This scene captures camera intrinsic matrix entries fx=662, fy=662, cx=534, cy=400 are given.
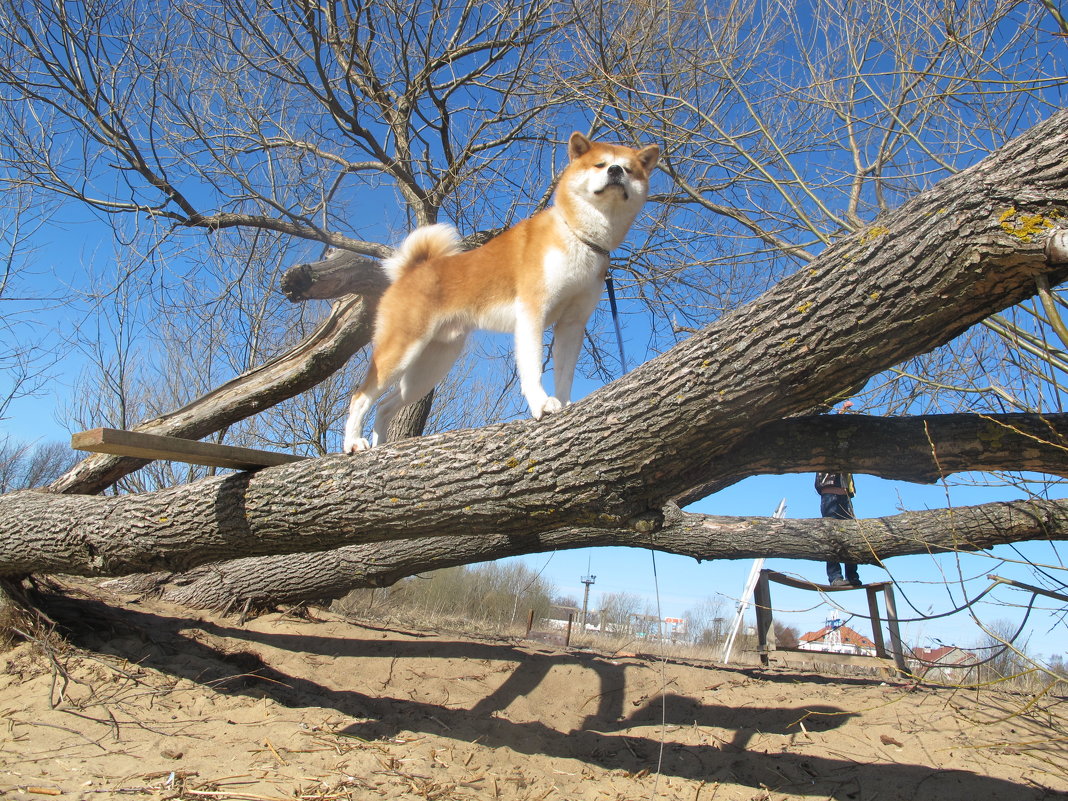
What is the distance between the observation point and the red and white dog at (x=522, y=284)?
3854 mm

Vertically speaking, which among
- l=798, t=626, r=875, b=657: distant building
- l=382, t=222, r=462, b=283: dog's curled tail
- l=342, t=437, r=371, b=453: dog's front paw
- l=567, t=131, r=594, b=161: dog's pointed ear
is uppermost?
l=567, t=131, r=594, b=161: dog's pointed ear

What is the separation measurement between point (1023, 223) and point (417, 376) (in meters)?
3.62

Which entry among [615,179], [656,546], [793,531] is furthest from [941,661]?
[615,179]

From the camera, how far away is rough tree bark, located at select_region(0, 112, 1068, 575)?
2047 millimetres

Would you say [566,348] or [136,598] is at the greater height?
[566,348]

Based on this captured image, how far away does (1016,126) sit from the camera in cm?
406

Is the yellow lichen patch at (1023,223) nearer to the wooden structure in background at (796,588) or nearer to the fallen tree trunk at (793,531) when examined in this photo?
the fallen tree trunk at (793,531)

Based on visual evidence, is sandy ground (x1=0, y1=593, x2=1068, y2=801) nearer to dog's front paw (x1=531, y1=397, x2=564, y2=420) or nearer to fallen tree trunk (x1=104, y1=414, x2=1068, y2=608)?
fallen tree trunk (x1=104, y1=414, x2=1068, y2=608)

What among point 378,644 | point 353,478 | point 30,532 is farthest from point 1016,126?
point 30,532

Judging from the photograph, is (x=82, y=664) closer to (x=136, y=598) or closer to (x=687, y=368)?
(x=136, y=598)

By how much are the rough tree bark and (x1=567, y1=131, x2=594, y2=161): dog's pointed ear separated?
7.07ft

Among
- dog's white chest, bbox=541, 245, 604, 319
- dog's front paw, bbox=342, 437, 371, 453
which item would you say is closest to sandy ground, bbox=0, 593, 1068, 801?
dog's front paw, bbox=342, 437, 371, 453

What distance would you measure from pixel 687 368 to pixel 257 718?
11.5 feet

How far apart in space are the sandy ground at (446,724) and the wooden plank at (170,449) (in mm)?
1565
